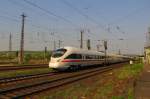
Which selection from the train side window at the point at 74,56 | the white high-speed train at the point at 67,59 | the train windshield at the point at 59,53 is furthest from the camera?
the train side window at the point at 74,56

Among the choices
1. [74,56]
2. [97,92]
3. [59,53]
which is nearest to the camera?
[97,92]

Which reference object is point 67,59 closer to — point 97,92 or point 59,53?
point 59,53

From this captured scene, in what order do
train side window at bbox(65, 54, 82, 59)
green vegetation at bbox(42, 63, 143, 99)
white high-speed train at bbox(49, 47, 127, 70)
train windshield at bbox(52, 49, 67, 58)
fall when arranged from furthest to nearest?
train side window at bbox(65, 54, 82, 59), train windshield at bbox(52, 49, 67, 58), white high-speed train at bbox(49, 47, 127, 70), green vegetation at bbox(42, 63, 143, 99)

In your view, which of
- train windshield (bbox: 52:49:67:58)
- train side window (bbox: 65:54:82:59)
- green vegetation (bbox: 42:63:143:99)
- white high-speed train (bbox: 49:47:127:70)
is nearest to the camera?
green vegetation (bbox: 42:63:143:99)

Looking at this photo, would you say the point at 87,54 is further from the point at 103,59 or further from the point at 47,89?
the point at 47,89

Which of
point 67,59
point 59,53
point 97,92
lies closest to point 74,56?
point 67,59

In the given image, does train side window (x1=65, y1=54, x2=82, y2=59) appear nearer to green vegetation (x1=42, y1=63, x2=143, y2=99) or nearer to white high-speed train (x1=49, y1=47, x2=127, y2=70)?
white high-speed train (x1=49, y1=47, x2=127, y2=70)

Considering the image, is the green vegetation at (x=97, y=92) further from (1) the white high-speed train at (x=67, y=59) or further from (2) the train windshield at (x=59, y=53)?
(2) the train windshield at (x=59, y=53)

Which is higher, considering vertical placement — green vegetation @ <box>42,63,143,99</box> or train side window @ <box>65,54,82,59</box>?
train side window @ <box>65,54,82,59</box>

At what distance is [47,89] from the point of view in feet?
49.4

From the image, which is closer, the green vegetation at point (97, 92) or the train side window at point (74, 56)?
the green vegetation at point (97, 92)

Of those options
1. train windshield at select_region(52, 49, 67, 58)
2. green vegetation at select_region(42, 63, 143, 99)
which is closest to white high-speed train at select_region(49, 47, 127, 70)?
train windshield at select_region(52, 49, 67, 58)


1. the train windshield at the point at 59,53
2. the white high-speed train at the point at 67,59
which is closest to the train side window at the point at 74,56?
the white high-speed train at the point at 67,59

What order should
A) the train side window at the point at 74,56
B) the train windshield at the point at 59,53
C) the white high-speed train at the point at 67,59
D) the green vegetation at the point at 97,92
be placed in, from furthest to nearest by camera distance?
the train side window at the point at 74,56 < the train windshield at the point at 59,53 < the white high-speed train at the point at 67,59 < the green vegetation at the point at 97,92
